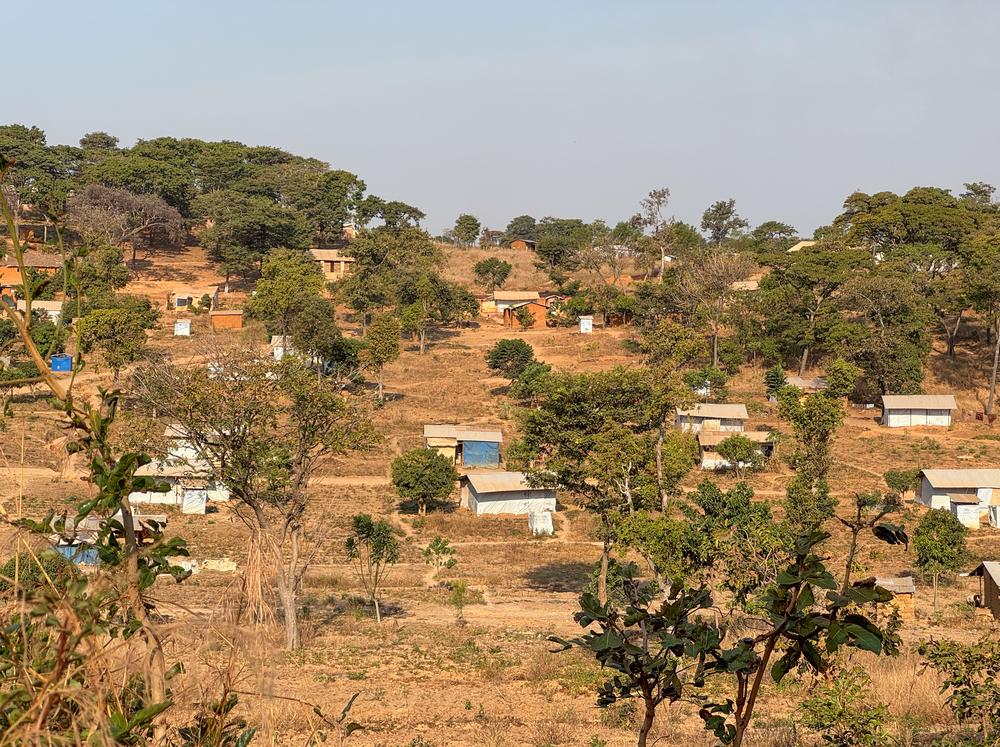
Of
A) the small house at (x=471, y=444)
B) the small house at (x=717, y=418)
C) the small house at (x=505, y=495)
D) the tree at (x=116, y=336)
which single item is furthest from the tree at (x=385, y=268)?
the small house at (x=505, y=495)

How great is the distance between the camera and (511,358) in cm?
5331

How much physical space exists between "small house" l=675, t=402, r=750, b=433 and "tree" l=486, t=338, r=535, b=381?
33.8ft

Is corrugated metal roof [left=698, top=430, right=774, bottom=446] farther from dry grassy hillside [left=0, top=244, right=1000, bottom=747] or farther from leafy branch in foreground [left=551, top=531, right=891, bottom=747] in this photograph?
leafy branch in foreground [left=551, top=531, right=891, bottom=747]

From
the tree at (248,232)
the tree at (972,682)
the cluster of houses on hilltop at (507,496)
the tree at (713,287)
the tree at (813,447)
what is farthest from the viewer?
the tree at (248,232)

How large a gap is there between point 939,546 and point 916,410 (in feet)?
64.6

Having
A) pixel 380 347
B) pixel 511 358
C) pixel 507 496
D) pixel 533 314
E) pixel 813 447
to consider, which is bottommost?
pixel 507 496

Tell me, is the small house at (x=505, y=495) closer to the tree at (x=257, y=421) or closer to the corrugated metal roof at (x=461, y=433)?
the corrugated metal roof at (x=461, y=433)

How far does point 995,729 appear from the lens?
8.48 meters

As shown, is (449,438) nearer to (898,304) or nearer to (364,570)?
(364,570)

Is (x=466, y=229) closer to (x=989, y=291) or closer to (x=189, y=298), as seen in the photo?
(x=189, y=298)

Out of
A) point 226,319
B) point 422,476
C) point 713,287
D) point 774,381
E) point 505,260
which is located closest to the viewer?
point 422,476

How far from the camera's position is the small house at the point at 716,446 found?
142 feet

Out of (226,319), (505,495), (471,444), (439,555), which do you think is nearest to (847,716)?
(439,555)

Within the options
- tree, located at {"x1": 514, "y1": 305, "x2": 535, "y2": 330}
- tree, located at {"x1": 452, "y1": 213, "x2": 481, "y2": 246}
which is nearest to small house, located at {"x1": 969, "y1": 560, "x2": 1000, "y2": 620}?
tree, located at {"x1": 514, "y1": 305, "x2": 535, "y2": 330}
